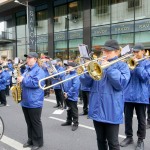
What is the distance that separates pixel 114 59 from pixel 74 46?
16.7m

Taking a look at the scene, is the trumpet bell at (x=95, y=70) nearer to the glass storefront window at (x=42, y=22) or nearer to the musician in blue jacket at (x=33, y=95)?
the musician in blue jacket at (x=33, y=95)

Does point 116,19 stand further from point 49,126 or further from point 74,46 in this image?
point 49,126

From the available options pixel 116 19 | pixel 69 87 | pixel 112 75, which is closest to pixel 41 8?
pixel 116 19

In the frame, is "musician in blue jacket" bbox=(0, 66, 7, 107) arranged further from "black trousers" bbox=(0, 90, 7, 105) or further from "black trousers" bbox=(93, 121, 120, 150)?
"black trousers" bbox=(93, 121, 120, 150)

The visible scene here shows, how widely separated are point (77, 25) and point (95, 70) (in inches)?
656

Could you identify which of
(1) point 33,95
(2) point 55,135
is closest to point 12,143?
(2) point 55,135

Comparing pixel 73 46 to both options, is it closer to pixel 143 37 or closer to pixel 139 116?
pixel 143 37

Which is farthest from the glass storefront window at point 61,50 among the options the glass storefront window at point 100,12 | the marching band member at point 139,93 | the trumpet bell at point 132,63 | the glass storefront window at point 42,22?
the trumpet bell at point 132,63

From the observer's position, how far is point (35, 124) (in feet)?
16.7

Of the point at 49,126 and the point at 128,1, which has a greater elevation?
the point at 128,1

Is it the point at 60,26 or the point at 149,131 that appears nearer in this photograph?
the point at 149,131

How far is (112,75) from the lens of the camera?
3.45 meters

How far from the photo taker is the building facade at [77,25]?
1622cm

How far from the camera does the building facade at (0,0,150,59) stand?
16219mm
